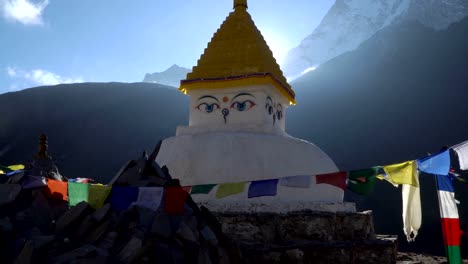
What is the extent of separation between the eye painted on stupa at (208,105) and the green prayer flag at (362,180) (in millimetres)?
3355

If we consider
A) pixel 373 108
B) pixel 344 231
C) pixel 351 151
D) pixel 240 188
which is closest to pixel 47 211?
pixel 240 188

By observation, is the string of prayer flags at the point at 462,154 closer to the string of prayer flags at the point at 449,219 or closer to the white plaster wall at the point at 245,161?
the string of prayer flags at the point at 449,219

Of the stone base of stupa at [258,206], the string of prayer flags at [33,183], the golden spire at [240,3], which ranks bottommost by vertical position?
the stone base of stupa at [258,206]

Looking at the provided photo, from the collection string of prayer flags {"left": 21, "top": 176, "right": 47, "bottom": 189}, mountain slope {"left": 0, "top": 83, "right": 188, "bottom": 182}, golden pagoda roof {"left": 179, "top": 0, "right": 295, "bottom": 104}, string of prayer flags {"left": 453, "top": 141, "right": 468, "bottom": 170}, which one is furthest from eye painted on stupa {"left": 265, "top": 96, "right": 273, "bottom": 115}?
mountain slope {"left": 0, "top": 83, "right": 188, "bottom": 182}

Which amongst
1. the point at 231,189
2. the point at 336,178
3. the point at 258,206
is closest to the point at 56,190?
the point at 231,189

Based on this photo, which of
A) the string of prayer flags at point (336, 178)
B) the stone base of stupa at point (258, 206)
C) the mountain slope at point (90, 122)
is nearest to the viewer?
the string of prayer flags at point (336, 178)

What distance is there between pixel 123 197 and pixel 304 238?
2969 mm

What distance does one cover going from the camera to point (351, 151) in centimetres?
2708

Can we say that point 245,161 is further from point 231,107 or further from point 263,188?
point 231,107

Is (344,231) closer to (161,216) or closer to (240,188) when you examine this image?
(240,188)

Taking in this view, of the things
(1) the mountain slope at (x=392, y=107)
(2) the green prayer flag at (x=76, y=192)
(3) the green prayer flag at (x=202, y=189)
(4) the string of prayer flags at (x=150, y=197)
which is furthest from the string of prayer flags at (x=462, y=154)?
(1) the mountain slope at (x=392, y=107)

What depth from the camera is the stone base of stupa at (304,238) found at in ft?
20.0

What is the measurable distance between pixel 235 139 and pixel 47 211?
3142 mm

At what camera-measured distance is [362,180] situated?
516 centimetres
